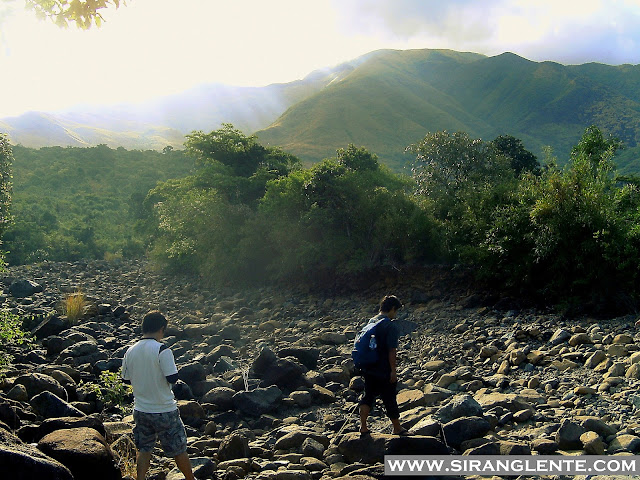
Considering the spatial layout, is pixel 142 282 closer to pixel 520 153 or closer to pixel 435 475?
pixel 520 153

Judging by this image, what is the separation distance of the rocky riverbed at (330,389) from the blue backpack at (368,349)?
3.02 feet

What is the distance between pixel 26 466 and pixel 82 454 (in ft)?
2.98

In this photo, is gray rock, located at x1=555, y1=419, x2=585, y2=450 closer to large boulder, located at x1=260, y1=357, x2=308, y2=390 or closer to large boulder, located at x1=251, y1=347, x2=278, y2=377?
large boulder, located at x1=260, y1=357, x2=308, y2=390

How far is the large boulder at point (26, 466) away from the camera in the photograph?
13.8 ft

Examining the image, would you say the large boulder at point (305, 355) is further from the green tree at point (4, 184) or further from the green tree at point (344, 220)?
the green tree at point (4, 184)

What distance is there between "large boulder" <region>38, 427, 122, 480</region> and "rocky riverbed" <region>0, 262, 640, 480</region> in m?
0.01

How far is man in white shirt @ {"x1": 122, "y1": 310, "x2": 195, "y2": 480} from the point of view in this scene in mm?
5309

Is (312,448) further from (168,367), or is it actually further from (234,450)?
(168,367)

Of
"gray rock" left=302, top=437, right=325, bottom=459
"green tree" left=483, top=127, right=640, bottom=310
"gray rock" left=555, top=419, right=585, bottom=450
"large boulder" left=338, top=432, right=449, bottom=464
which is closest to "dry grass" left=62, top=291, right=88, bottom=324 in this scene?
"gray rock" left=302, top=437, right=325, bottom=459

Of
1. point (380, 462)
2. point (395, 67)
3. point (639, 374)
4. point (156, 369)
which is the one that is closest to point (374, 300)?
point (639, 374)

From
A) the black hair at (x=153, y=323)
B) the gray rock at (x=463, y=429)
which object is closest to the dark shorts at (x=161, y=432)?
the black hair at (x=153, y=323)

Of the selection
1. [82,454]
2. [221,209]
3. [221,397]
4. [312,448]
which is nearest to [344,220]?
[221,209]

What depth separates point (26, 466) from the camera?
4285mm

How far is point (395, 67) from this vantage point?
452ft
